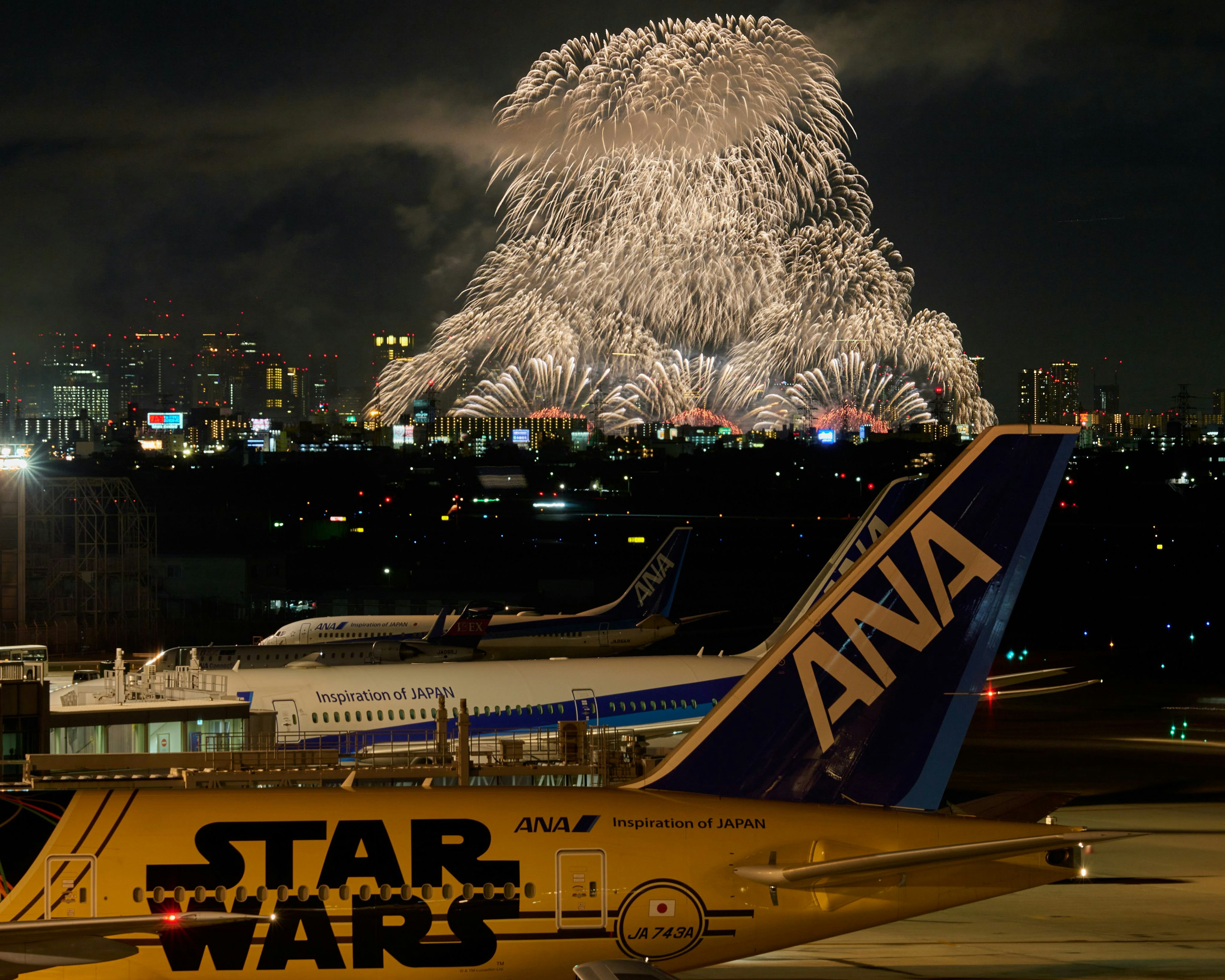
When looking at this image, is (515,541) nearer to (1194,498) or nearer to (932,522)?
(1194,498)

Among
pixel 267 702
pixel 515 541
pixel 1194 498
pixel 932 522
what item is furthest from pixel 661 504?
pixel 932 522

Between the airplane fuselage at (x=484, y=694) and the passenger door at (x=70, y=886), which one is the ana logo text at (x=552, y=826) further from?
the airplane fuselage at (x=484, y=694)

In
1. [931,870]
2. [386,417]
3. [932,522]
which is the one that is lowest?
[931,870]

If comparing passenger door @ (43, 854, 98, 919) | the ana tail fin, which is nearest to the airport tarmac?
passenger door @ (43, 854, 98, 919)

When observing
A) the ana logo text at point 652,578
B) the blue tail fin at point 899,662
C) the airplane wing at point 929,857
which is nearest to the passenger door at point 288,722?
the blue tail fin at point 899,662

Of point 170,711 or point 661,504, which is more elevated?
point 661,504

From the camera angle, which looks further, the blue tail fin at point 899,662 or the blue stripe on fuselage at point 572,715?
the blue stripe on fuselage at point 572,715

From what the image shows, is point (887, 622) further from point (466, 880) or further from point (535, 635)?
point (535, 635)

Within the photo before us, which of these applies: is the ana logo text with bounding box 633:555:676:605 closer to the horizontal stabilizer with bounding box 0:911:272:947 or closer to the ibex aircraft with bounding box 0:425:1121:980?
the ibex aircraft with bounding box 0:425:1121:980
